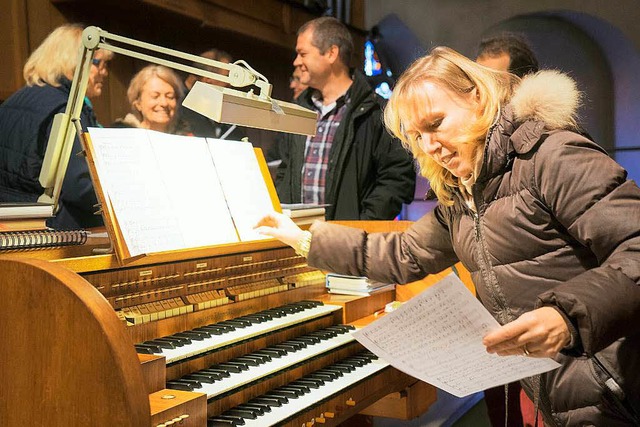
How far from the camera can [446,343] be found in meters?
1.73

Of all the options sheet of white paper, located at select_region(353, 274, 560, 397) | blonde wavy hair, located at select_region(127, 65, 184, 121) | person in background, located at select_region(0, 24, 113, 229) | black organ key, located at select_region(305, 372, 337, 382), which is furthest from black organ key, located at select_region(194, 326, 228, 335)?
blonde wavy hair, located at select_region(127, 65, 184, 121)

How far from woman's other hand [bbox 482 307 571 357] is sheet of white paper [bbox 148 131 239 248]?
3.83 feet

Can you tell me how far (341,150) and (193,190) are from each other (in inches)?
69.5

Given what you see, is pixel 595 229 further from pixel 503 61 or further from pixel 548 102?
pixel 503 61

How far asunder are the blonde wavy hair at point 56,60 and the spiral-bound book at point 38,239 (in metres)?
1.39

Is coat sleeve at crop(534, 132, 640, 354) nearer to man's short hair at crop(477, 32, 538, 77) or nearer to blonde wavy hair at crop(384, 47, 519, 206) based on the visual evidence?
blonde wavy hair at crop(384, 47, 519, 206)

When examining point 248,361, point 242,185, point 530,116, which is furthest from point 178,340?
point 530,116

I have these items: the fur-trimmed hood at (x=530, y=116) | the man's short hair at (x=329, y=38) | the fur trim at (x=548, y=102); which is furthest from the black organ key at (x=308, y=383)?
the man's short hair at (x=329, y=38)

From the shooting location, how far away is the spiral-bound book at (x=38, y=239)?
192 centimetres

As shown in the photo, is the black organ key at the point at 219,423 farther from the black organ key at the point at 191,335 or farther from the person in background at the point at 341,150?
the person in background at the point at 341,150

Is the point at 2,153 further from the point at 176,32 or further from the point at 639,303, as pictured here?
the point at 176,32

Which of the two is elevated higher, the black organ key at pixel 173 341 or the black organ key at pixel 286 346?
Result: the black organ key at pixel 173 341

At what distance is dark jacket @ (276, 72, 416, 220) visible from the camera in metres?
4.14

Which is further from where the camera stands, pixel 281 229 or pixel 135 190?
pixel 281 229
